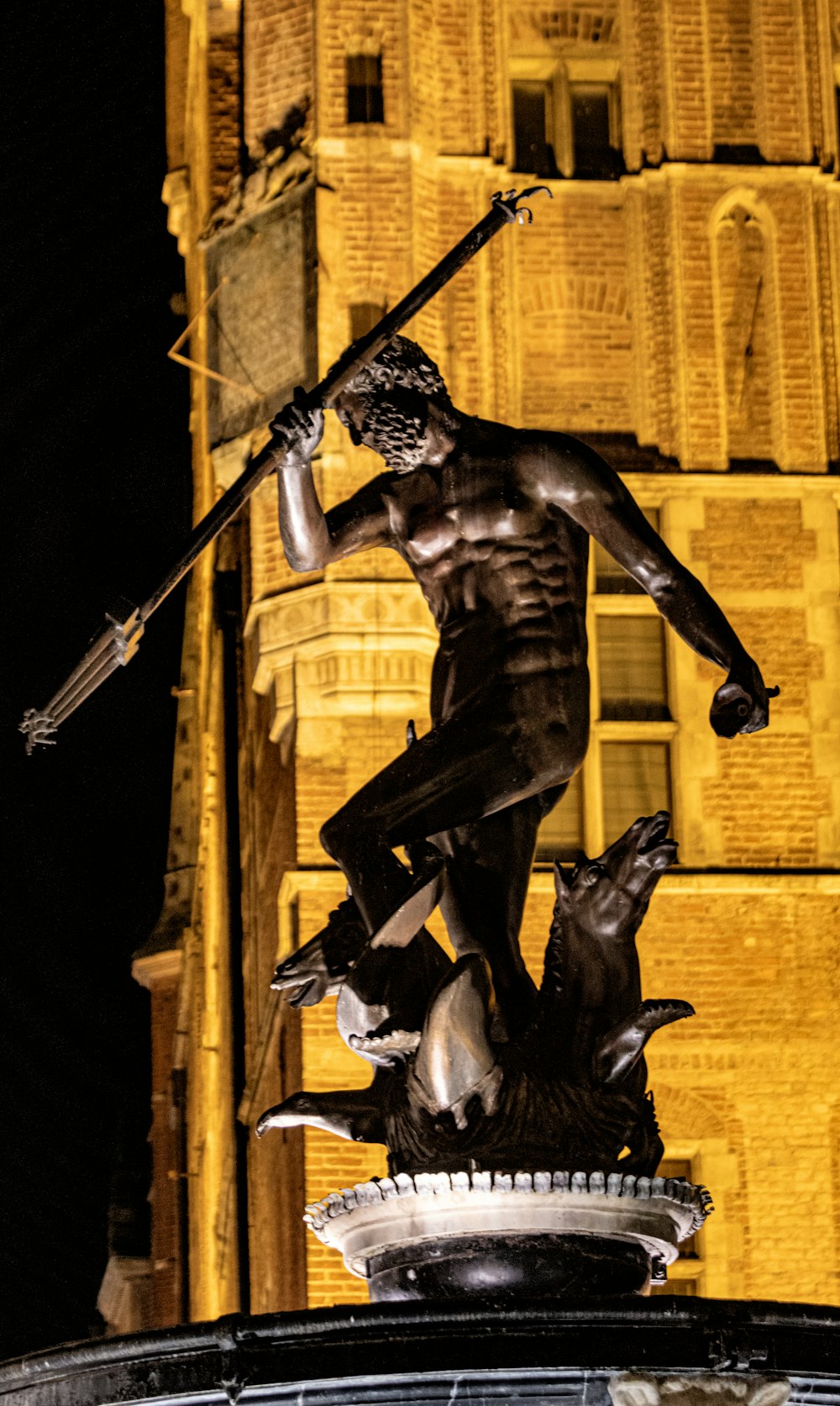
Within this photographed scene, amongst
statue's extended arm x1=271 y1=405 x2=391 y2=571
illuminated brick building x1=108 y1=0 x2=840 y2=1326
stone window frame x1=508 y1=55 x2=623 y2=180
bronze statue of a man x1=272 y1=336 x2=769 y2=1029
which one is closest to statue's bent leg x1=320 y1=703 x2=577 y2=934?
bronze statue of a man x1=272 y1=336 x2=769 y2=1029

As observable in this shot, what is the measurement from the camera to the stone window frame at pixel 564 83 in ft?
76.5

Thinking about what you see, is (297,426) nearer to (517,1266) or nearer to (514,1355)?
(517,1266)

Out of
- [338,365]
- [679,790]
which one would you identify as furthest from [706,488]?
[338,365]

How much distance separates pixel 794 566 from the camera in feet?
72.7

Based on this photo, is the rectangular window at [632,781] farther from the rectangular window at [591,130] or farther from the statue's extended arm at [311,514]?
the statue's extended arm at [311,514]

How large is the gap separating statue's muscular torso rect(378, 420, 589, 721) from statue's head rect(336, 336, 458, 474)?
61 millimetres

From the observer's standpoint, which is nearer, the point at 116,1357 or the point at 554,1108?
the point at 116,1357

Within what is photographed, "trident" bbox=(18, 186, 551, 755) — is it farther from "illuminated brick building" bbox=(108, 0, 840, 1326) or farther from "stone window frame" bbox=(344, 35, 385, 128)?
"stone window frame" bbox=(344, 35, 385, 128)

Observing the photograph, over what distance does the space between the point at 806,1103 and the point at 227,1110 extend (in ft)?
23.0

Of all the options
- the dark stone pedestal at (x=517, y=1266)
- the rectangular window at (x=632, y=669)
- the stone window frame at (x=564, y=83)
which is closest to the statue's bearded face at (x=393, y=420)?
the dark stone pedestal at (x=517, y=1266)

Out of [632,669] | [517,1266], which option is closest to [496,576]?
[517,1266]

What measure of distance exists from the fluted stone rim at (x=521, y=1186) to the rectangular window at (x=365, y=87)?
15736 mm

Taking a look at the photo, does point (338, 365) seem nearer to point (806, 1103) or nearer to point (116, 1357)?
point (116, 1357)

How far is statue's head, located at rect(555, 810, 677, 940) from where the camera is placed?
24.6 feet
